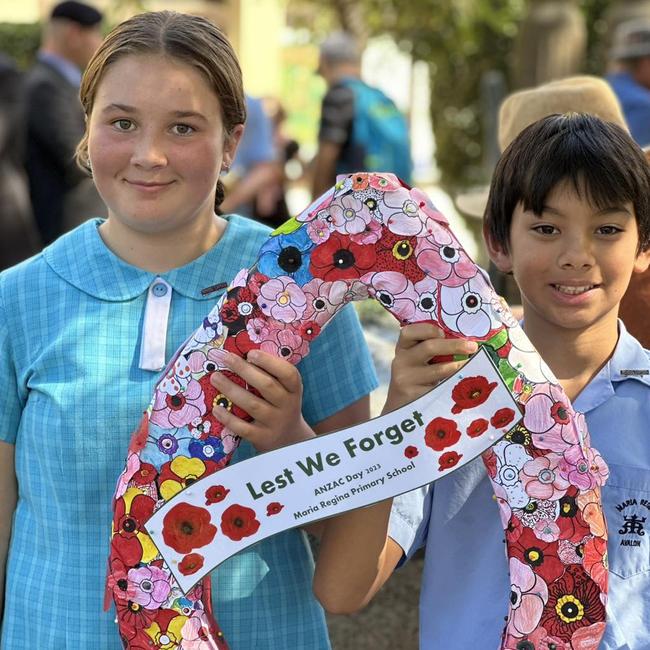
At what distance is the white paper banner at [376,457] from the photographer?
1.73m

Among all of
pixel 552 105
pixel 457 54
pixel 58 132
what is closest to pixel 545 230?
pixel 552 105

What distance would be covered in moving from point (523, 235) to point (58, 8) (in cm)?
470

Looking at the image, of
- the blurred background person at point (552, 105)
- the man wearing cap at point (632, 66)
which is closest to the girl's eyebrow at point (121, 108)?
the blurred background person at point (552, 105)

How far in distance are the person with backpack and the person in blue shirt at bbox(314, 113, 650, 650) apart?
460 cm

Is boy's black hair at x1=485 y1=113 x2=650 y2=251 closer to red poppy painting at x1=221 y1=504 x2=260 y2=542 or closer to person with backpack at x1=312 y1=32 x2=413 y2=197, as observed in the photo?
red poppy painting at x1=221 y1=504 x2=260 y2=542

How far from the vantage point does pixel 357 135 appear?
6.59m

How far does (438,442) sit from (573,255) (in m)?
0.40

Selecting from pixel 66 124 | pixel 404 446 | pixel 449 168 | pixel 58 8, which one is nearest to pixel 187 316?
pixel 404 446

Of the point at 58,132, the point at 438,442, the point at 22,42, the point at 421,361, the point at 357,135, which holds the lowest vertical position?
the point at 438,442

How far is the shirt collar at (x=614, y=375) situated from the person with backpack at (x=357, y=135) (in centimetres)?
461

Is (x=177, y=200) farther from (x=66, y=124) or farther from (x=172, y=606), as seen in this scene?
(x=66, y=124)

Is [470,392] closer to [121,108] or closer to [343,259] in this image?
[343,259]

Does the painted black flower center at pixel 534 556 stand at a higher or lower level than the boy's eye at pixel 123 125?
lower

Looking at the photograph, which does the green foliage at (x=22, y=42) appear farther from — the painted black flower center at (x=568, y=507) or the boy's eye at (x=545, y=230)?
the painted black flower center at (x=568, y=507)
